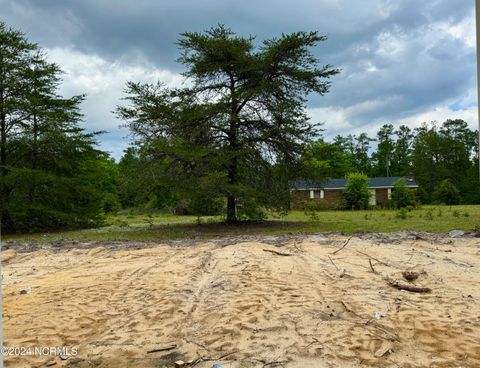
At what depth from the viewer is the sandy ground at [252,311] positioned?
12.8 feet

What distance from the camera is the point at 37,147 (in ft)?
58.7

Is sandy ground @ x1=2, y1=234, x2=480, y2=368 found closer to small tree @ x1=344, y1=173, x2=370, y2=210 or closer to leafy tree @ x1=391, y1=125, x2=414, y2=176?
small tree @ x1=344, y1=173, x2=370, y2=210

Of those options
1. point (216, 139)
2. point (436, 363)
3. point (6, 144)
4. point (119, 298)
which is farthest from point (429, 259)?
point (6, 144)

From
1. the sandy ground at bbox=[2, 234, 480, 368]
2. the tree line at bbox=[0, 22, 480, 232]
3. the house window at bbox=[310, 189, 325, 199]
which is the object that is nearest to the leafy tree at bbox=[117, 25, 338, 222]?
the tree line at bbox=[0, 22, 480, 232]

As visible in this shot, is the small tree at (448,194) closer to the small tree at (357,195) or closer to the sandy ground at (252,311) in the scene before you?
the small tree at (357,195)

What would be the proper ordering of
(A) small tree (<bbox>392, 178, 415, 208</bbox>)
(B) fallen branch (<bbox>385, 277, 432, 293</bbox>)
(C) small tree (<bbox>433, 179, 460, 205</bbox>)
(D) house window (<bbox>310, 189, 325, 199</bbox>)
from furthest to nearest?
(D) house window (<bbox>310, 189, 325, 199</bbox>), (C) small tree (<bbox>433, 179, 460, 205</bbox>), (A) small tree (<bbox>392, 178, 415, 208</bbox>), (B) fallen branch (<bbox>385, 277, 432, 293</bbox>)

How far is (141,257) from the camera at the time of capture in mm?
9227

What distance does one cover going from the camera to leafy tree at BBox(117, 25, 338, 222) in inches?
666

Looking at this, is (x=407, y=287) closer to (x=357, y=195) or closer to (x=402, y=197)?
(x=402, y=197)

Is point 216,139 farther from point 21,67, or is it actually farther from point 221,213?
point 21,67

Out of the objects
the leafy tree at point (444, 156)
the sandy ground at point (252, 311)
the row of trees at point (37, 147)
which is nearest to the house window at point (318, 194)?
the leafy tree at point (444, 156)

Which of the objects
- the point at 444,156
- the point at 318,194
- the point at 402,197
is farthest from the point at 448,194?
the point at 444,156

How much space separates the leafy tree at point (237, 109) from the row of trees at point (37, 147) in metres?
3.24

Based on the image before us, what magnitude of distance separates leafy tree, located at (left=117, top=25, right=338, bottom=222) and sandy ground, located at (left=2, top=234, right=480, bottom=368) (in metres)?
8.91
